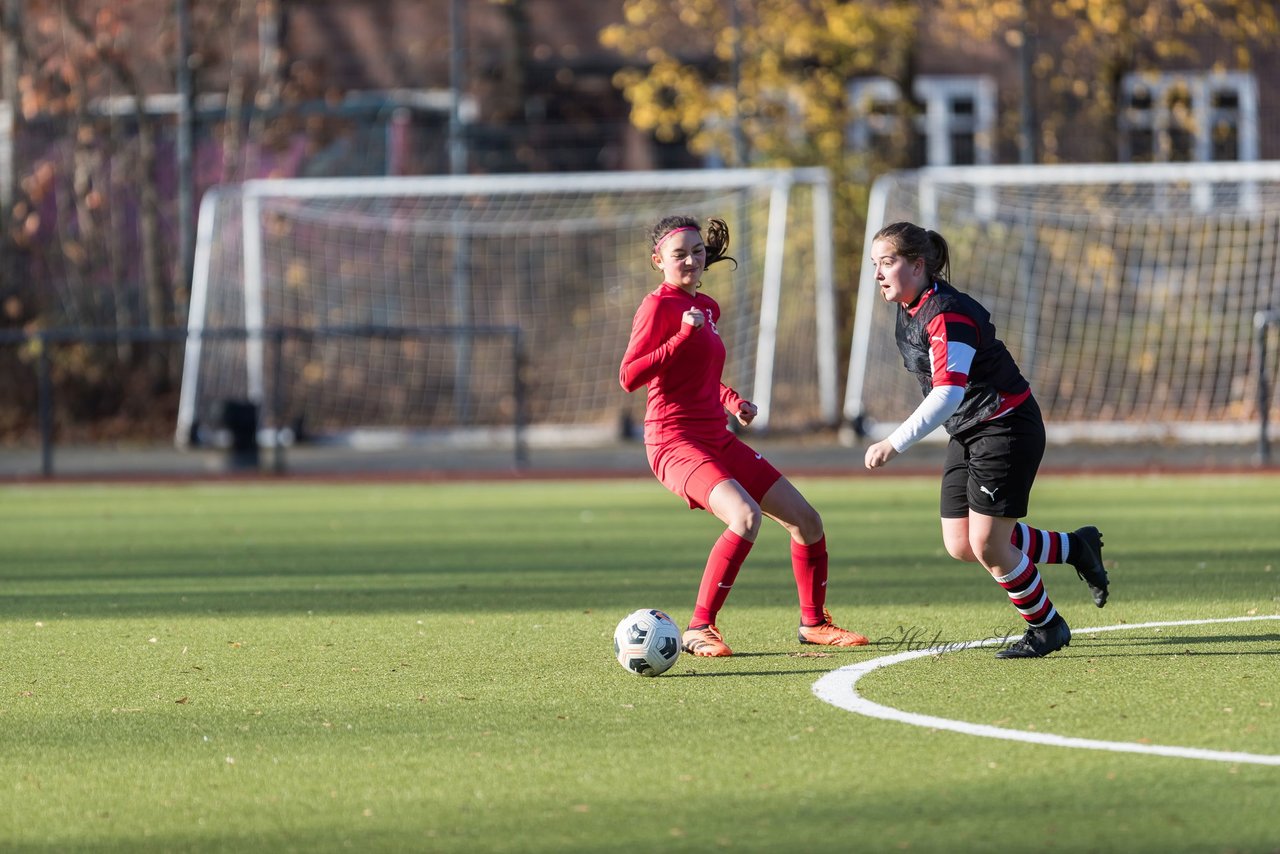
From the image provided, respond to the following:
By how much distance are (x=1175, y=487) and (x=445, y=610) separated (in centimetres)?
903

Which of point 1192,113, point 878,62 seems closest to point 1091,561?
point 1192,113

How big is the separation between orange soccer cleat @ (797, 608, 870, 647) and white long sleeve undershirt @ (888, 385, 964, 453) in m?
1.07

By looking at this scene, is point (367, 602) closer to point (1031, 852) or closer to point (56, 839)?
point (56, 839)

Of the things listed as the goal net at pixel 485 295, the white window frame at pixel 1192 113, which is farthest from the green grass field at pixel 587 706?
the white window frame at pixel 1192 113

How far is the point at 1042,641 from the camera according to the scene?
22.9 feet

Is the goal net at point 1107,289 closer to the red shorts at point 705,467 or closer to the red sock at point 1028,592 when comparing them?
the red shorts at point 705,467

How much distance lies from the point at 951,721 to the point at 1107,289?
55.7 feet

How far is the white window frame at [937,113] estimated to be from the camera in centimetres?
2656

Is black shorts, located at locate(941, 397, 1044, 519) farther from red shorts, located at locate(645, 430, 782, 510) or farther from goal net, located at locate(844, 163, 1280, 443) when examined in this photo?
goal net, located at locate(844, 163, 1280, 443)

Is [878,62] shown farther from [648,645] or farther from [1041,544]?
[648,645]

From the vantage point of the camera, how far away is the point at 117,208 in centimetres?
2612

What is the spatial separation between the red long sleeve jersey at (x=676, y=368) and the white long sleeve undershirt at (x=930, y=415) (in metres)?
0.94

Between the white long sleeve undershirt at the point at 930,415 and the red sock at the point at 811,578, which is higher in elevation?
the white long sleeve undershirt at the point at 930,415

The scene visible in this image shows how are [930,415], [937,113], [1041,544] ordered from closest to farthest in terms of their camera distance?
[930,415] → [1041,544] → [937,113]
